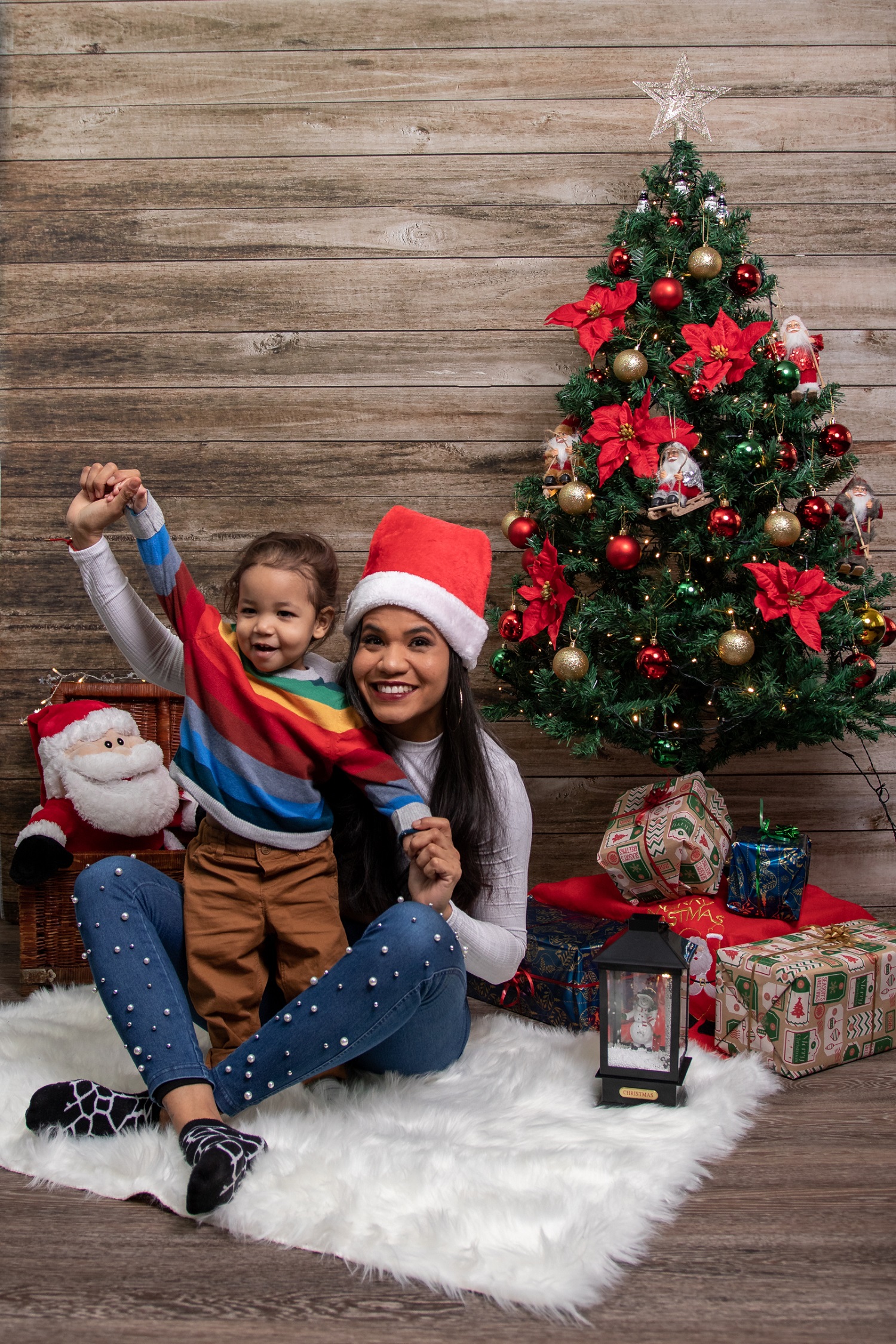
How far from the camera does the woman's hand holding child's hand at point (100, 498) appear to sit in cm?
129

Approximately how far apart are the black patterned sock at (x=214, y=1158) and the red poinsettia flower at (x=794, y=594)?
118 centimetres

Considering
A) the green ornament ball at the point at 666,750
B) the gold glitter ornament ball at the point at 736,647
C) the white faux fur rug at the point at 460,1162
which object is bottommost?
the white faux fur rug at the point at 460,1162

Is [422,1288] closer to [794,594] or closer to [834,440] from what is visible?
[794,594]

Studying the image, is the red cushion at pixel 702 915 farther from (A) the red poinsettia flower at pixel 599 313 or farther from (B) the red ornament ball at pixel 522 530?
(A) the red poinsettia flower at pixel 599 313

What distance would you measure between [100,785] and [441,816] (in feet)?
2.72

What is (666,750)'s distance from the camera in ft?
6.31

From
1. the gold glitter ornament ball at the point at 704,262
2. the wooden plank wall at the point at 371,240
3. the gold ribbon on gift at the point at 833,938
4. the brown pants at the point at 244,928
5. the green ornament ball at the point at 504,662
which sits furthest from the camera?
the wooden plank wall at the point at 371,240

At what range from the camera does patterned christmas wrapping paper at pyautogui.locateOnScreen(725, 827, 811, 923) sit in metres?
1.82

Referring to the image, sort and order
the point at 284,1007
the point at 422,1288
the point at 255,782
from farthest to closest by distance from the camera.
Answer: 1. the point at 255,782
2. the point at 284,1007
3. the point at 422,1288

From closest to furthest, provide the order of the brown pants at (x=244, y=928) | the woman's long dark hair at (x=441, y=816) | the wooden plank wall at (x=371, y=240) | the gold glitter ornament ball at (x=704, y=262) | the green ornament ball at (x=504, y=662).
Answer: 1. the brown pants at (x=244, y=928)
2. the woman's long dark hair at (x=441, y=816)
3. the gold glitter ornament ball at (x=704, y=262)
4. the green ornament ball at (x=504, y=662)
5. the wooden plank wall at (x=371, y=240)

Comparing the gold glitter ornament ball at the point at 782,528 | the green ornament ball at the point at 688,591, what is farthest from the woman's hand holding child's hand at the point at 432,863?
the gold glitter ornament ball at the point at 782,528

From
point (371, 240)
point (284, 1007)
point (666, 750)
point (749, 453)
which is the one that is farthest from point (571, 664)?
point (371, 240)

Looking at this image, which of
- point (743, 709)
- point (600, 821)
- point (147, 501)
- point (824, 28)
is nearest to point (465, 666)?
point (147, 501)

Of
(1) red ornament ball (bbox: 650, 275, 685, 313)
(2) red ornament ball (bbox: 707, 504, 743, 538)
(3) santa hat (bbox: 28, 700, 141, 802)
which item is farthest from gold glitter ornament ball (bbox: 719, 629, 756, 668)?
(3) santa hat (bbox: 28, 700, 141, 802)
